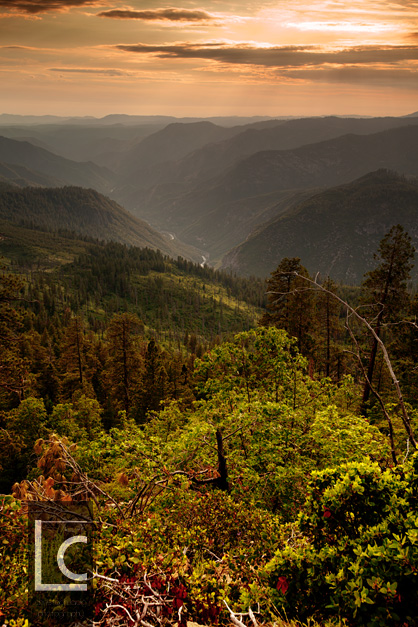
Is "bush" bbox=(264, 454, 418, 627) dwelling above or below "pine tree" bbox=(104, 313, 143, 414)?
above

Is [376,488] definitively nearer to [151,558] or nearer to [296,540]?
[296,540]

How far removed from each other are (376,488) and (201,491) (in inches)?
247

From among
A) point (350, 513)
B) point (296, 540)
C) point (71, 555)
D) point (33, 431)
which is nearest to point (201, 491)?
point (296, 540)

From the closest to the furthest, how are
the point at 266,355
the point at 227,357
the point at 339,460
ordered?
1. the point at 339,460
2. the point at 227,357
3. the point at 266,355

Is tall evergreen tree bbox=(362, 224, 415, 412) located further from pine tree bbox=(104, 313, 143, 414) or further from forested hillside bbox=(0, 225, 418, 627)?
pine tree bbox=(104, 313, 143, 414)

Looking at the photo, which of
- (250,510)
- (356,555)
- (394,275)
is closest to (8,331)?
(250,510)

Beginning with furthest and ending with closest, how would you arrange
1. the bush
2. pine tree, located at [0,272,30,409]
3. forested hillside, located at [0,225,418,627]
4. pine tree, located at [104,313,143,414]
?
pine tree, located at [104,313,143,414], pine tree, located at [0,272,30,409], forested hillside, located at [0,225,418,627], the bush

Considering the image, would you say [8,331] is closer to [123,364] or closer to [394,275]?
[123,364]

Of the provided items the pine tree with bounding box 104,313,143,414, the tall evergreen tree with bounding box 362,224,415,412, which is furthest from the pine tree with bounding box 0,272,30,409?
the tall evergreen tree with bounding box 362,224,415,412

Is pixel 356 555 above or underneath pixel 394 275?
above

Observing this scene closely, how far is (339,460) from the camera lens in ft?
34.3

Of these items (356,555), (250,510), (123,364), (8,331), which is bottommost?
(123,364)

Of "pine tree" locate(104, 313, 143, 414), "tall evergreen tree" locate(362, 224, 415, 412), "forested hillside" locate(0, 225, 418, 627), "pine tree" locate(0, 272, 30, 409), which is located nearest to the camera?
"forested hillside" locate(0, 225, 418, 627)

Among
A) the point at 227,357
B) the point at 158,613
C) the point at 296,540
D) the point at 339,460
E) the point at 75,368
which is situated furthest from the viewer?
the point at 75,368
